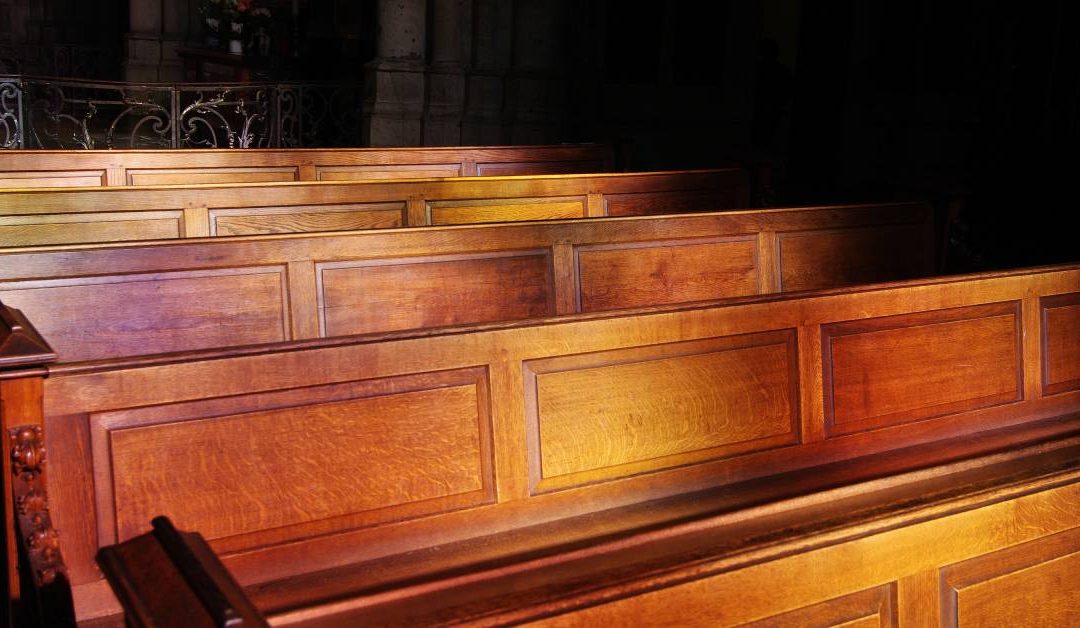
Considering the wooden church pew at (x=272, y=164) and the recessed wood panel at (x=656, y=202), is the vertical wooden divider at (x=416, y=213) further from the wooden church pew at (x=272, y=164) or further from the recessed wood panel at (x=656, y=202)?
the wooden church pew at (x=272, y=164)

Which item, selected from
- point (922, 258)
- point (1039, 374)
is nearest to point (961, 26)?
point (922, 258)

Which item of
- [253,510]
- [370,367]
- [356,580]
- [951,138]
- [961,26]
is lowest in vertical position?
[356,580]

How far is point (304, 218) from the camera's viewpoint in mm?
5008

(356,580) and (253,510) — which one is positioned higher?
(253,510)

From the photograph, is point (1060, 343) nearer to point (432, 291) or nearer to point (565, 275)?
point (565, 275)

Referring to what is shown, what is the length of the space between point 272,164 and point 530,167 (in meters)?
1.76

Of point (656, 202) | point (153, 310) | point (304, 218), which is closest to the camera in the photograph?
point (153, 310)

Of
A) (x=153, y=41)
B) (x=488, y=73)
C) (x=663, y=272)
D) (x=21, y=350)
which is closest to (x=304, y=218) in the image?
(x=663, y=272)

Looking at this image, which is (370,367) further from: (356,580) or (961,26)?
(961,26)

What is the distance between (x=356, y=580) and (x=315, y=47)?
13843 millimetres

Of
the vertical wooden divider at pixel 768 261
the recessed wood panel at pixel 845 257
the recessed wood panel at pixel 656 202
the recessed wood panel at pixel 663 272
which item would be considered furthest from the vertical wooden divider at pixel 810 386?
the recessed wood panel at pixel 656 202

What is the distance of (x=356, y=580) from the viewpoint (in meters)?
2.06

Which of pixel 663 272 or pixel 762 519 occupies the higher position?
pixel 663 272

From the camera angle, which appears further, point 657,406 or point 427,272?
point 427,272
